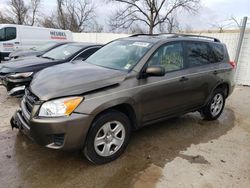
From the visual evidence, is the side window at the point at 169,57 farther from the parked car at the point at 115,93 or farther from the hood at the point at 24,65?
the hood at the point at 24,65

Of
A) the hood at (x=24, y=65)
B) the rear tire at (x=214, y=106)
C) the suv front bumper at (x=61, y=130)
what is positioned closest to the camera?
the suv front bumper at (x=61, y=130)

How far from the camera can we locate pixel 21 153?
3.33 m

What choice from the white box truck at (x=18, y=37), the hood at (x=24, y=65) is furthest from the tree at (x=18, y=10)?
the hood at (x=24, y=65)

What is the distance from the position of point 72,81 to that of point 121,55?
113 centimetres

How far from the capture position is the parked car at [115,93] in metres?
2.74

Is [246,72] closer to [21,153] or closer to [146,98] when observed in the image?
[146,98]

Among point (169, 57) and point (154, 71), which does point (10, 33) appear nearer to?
point (169, 57)

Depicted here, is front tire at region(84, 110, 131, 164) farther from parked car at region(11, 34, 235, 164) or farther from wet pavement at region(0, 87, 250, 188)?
wet pavement at region(0, 87, 250, 188)

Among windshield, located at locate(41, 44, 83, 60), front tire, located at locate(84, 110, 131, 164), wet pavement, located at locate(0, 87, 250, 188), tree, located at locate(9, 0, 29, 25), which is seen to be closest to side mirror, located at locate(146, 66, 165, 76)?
front tire, located at locate(84, 110, 131, 164)

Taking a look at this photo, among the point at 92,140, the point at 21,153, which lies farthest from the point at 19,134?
the point at 92,140

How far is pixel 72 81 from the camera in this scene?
2.97 metres

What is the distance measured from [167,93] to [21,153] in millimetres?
2330

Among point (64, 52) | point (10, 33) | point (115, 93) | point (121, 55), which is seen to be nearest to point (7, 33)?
point (10, 33)

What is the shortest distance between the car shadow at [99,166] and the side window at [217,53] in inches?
58.8
